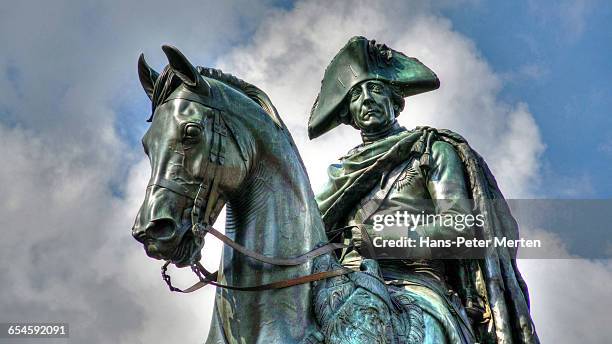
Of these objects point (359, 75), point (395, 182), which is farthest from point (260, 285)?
point (359, 75)

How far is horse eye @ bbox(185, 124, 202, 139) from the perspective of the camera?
6.19 meters

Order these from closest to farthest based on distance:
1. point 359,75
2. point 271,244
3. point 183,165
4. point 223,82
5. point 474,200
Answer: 1. point 183,165
2. point 271,244
3. point 223,82
4. point 474,200
5. point 359,75

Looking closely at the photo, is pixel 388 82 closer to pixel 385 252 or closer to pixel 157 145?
pixel 385 252

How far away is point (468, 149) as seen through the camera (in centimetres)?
879

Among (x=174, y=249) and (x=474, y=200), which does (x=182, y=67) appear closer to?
(x=174, y=249)

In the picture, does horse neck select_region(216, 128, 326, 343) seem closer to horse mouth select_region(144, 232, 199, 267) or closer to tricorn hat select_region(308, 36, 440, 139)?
horse mouth select_region(144, 232, 199, 267)

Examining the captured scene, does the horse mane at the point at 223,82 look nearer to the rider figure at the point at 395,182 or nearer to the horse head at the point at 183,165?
the horse head at the point at 183,165

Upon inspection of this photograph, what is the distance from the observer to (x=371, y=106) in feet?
30.7

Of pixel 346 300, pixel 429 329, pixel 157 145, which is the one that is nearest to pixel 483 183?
pixel 429 329

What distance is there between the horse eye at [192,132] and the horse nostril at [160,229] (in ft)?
2.05

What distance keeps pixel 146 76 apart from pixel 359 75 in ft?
9.91

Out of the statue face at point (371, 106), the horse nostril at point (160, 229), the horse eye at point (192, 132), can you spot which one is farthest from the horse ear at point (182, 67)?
the statue face at point (371, 106)

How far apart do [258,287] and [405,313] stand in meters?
1.25

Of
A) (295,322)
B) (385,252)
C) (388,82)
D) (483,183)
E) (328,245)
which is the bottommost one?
(295,322)
